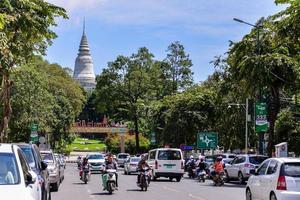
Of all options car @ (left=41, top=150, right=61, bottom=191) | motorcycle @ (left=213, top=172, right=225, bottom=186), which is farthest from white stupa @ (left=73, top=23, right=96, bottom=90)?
car @ (left=41, top=150, right=61, bottom=191)

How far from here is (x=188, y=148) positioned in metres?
69.1

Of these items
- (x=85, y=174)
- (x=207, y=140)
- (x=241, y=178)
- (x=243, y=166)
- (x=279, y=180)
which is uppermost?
(x=207, y=140)

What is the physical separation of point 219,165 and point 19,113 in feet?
102

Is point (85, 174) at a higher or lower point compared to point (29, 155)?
lower

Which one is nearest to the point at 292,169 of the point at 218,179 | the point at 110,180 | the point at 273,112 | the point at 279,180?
the point at 279,180

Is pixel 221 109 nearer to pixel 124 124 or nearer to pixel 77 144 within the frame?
pixel 124 124

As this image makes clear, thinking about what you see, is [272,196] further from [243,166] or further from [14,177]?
[243,166]

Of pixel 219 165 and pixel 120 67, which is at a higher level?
pixel 120 67

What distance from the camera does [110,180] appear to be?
25.4 meters

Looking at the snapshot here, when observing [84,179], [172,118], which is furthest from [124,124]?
[84,179]

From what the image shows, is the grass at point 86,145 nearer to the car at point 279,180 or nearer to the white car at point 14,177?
the car at point 279,180

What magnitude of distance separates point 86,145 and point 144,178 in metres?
122

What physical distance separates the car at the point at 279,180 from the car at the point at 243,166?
15.7 meters

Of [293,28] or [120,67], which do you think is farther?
[120,67]
